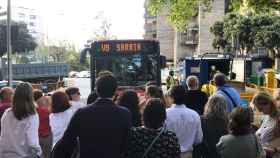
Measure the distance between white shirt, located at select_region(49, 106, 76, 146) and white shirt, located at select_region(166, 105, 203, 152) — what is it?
4.49 feet

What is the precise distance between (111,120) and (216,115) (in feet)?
9.18

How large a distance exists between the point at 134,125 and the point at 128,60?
39.5ft

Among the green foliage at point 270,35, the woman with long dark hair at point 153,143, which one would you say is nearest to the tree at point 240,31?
the green foliage at point 270,35

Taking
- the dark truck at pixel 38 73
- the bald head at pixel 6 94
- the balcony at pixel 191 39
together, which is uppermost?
the balcony at pixel 191 39

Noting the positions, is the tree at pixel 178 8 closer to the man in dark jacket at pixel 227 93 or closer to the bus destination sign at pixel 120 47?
the bus destination sign at pixel 120 47

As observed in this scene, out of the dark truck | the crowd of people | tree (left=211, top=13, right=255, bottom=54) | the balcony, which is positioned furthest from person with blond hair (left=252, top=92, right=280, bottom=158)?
the balcony

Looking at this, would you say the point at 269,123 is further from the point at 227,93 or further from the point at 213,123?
the point at 227,93

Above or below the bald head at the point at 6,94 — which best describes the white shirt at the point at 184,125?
below

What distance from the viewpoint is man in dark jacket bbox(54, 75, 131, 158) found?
5.20m

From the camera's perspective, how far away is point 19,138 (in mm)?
6695

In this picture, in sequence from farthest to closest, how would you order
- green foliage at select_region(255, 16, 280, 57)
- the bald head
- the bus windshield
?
1. green foliage at select_region(255, 16, 280, 57)
2. the bus windshield
3. the bald head

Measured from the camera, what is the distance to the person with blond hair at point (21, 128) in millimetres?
6656

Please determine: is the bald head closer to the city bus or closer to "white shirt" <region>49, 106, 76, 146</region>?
"white shirt" <region>49, 106, 76, 146</region>

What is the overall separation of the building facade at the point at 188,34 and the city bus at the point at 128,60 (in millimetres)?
56501
